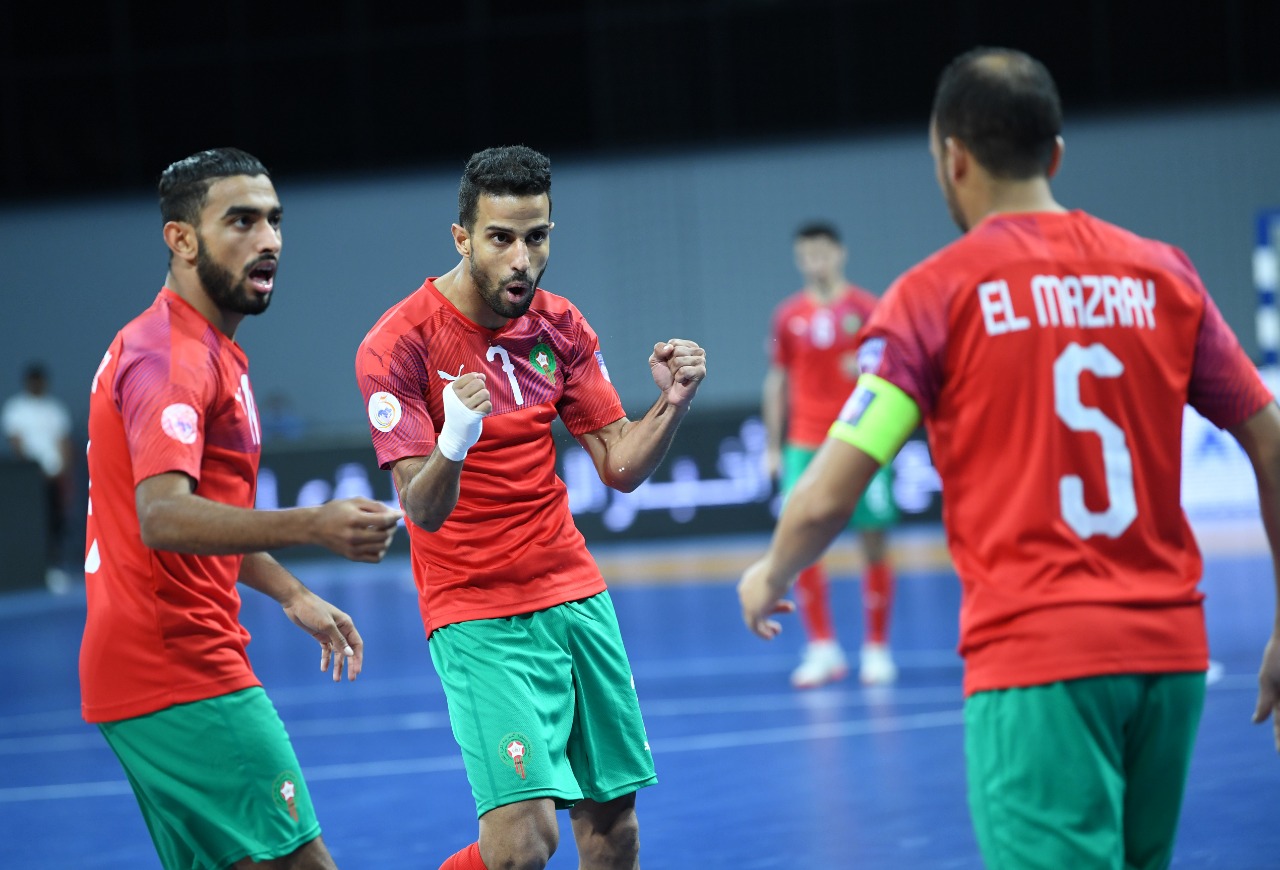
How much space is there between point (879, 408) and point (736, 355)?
18.3 meters

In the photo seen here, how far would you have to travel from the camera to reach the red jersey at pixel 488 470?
418 cm

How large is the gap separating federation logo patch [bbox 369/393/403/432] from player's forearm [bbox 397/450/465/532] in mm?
245

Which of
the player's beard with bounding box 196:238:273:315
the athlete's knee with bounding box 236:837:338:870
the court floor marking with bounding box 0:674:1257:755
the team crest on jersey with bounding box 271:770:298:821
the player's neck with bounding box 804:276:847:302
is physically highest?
the player's beard with bounding box 196:238:273:315

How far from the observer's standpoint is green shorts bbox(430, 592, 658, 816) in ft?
13.2

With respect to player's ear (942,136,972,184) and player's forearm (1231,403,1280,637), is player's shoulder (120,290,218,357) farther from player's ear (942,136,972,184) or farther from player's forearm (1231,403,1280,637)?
player's forearm (1231,403,1280,637)

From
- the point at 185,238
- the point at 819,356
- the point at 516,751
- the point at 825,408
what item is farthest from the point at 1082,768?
the point at 819,356

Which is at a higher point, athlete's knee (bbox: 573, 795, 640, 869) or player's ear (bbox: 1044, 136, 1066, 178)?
player's ear (bbox: 1044, 136, 1066, 178)

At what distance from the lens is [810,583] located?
362 inches

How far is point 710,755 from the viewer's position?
7.45 meters

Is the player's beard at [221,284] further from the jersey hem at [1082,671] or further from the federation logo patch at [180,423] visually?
the jersey hem at [1082,671]

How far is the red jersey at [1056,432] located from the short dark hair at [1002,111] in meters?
0.12

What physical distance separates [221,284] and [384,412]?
0.56 metres

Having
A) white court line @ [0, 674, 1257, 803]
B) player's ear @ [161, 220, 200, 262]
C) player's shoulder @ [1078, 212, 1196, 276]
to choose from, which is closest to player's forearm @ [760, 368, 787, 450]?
white court line @ [0, 674, 1257, 803]

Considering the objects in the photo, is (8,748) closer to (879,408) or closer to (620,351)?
(879,408)
